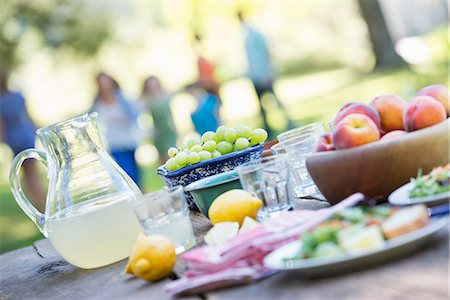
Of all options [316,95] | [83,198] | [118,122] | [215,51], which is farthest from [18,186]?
[215,51]

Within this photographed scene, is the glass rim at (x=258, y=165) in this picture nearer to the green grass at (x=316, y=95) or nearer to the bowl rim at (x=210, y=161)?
the bowl rim at (x=210, y=161)

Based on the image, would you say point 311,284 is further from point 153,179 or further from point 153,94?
point 153,179

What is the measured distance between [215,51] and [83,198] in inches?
380

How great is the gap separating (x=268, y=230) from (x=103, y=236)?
48 cm

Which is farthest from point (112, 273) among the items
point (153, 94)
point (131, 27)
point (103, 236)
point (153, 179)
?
point (131, 27)

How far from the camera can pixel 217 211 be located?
1354mm

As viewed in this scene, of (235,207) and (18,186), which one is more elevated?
(18,186)

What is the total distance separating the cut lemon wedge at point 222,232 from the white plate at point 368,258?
0.27m

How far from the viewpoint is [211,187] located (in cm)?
150

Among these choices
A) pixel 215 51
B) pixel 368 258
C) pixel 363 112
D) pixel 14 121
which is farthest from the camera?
pixel 215 51

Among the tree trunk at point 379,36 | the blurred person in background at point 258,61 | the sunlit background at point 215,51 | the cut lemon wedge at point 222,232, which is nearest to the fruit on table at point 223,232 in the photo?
the cut lemon wedge at point 222,232

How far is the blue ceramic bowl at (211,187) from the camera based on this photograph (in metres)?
1.49

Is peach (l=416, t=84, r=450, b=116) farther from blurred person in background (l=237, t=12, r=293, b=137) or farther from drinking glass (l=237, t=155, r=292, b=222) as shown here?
blurred person in background (l=237, t=12, r=293, b=137)

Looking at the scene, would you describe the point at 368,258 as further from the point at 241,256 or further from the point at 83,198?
the point at 83,198
